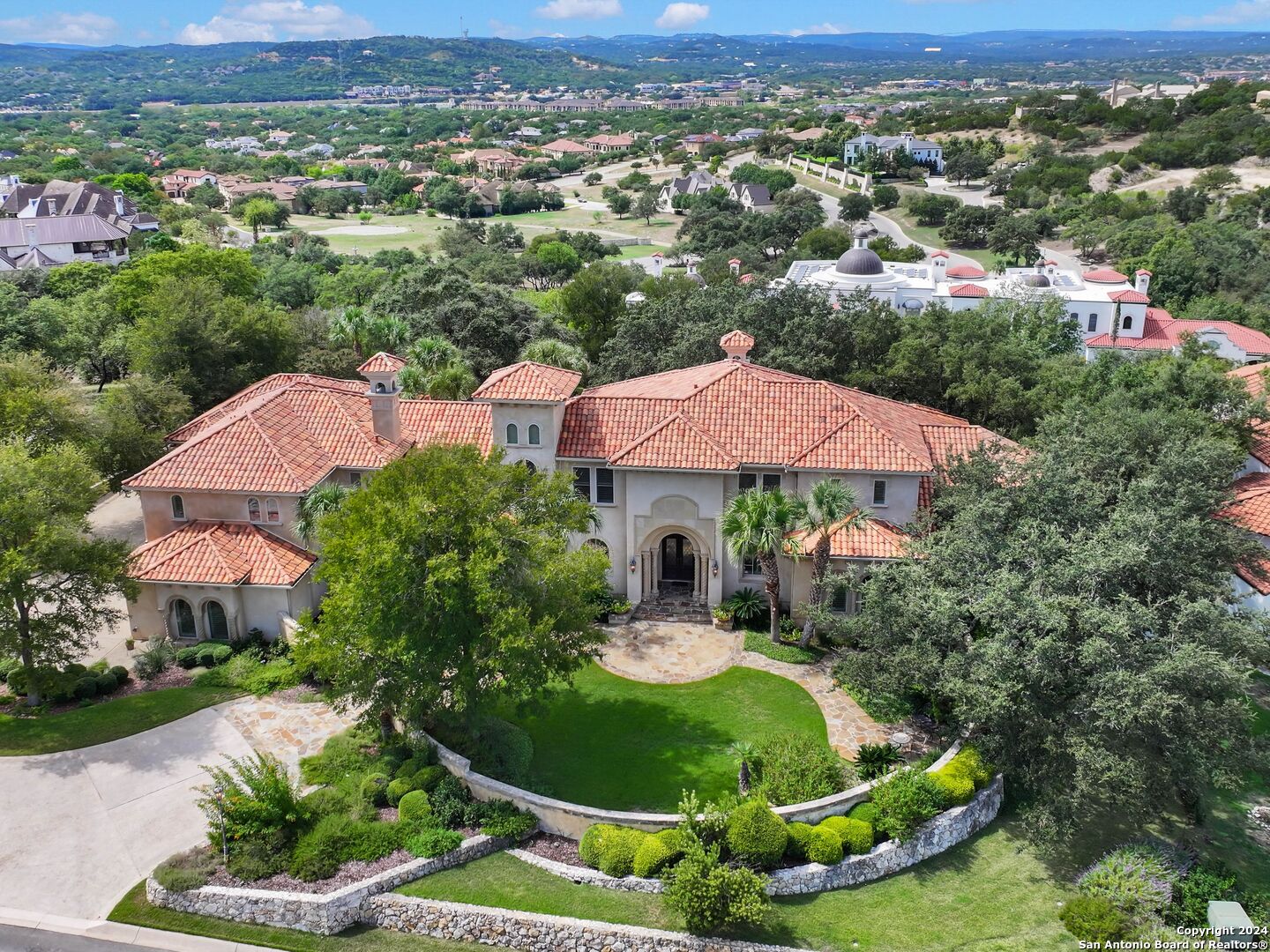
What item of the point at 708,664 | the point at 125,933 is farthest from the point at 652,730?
the point at 125,933

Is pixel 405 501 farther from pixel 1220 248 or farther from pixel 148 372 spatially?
pixel 1220 248

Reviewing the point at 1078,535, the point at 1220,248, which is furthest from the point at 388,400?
the point at 1220,248

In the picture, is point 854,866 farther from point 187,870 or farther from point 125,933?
point 125,933

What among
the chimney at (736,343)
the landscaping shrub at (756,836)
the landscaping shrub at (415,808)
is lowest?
the landscaping shrub at (415,808)

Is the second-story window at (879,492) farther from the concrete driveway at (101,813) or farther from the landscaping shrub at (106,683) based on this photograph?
the landscaping shrub at (106,683)

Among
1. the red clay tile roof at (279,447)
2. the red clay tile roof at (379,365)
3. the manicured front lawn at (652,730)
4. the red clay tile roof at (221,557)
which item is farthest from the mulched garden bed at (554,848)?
the red clay tile roof at (379,365)

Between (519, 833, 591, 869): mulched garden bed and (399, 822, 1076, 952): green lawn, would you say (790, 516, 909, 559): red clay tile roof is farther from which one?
(519, 833, 591, 869): mulched garden bed
